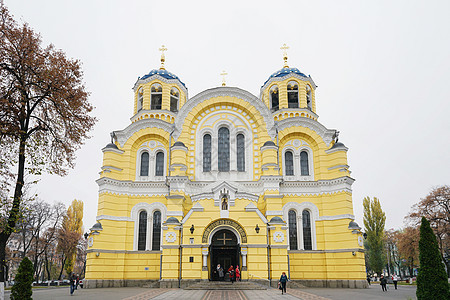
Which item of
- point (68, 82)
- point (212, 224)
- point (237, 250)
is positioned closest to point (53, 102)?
point (68, 82)

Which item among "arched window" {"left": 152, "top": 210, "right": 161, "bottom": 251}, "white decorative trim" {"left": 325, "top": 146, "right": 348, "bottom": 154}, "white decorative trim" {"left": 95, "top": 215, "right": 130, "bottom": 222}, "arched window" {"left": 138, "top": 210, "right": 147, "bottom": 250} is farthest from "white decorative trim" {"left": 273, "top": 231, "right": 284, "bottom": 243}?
"white decorative trim" {"left": 95, "top": 215, "right": 130, "bottom": 222}

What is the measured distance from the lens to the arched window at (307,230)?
2728 cm

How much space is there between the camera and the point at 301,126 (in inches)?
1175

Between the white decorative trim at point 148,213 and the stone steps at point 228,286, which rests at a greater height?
the white decorative trim at point 148,213

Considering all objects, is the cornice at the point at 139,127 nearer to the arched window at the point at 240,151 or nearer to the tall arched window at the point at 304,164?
the arched window at the point at 240,151

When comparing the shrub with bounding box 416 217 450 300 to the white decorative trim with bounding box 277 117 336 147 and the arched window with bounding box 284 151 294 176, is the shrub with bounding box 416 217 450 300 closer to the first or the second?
the arched window with bounding box 284 151 294 176

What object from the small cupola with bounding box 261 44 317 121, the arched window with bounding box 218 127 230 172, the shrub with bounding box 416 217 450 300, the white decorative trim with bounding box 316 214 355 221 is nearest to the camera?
the shrub with bounding box 416 217 450 300

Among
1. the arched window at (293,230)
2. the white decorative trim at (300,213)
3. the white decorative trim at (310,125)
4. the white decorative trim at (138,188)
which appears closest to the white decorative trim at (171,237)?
the white decorative trim at (138,188)

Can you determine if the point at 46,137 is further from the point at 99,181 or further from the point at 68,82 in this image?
the point at 99,181

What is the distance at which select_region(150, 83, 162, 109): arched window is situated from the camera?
32.4 metres

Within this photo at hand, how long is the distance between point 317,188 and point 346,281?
22.8ft

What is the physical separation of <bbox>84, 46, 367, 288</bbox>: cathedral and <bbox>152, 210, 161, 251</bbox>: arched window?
0.16 meters

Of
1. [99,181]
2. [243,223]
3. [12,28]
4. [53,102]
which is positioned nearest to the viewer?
[12,28]

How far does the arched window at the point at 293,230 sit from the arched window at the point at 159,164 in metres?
10.9
